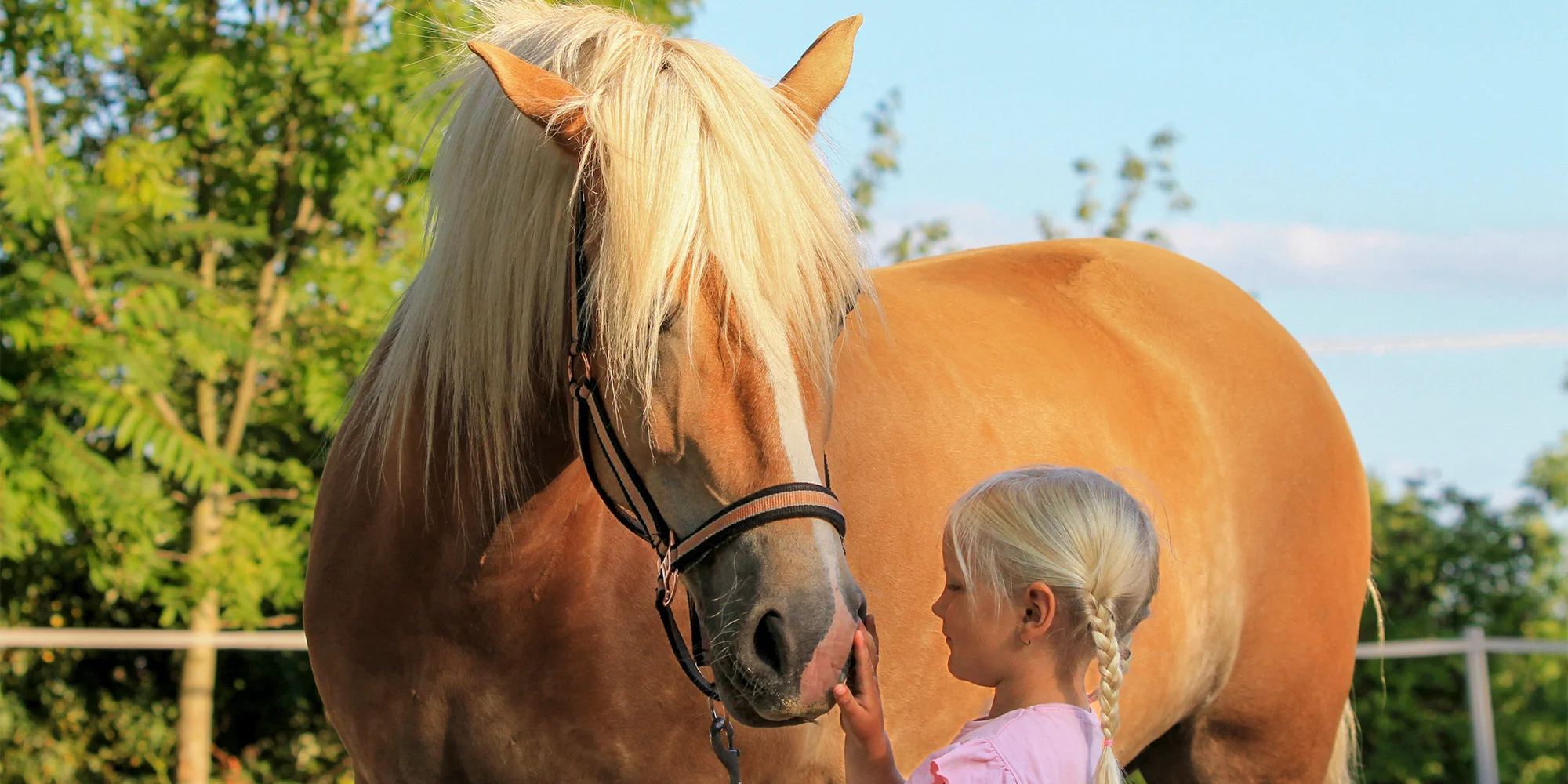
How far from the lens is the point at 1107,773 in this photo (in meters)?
1.31

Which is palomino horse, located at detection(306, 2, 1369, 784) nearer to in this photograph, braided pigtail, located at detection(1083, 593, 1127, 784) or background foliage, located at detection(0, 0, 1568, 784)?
braided pigtail, located at detection(1083, 593, 1127, 784)

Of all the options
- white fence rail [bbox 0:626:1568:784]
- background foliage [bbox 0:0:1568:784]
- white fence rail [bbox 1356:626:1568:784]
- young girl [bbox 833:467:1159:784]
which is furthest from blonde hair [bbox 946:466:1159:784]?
white fence rail [bbox 1356:626:1568:784]

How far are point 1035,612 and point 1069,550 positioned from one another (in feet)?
0.26

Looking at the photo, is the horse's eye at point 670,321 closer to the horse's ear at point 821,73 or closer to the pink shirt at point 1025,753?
the horse's ear at point 821,73

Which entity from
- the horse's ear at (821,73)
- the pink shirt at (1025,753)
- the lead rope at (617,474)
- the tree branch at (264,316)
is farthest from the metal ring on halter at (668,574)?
→ the tree branch at (264,316)

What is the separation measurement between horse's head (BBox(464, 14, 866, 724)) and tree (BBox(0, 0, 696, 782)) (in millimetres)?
2643

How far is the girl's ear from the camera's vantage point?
55.6 inches

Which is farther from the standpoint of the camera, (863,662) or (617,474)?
(617,474)

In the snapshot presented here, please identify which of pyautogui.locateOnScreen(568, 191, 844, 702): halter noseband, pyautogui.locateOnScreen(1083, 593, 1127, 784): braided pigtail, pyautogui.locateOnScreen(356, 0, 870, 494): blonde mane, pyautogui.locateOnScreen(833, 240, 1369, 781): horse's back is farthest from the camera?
pyautogui.locateOnScreen(833, 240, 1369, 781): horse's back

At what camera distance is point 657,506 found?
1.66 meters

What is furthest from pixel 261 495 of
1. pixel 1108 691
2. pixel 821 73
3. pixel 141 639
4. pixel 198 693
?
pixel 1108 691

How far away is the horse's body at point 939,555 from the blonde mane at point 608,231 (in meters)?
0.11

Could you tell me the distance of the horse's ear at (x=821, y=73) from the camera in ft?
6.56

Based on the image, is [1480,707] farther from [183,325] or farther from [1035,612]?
[183,325]
